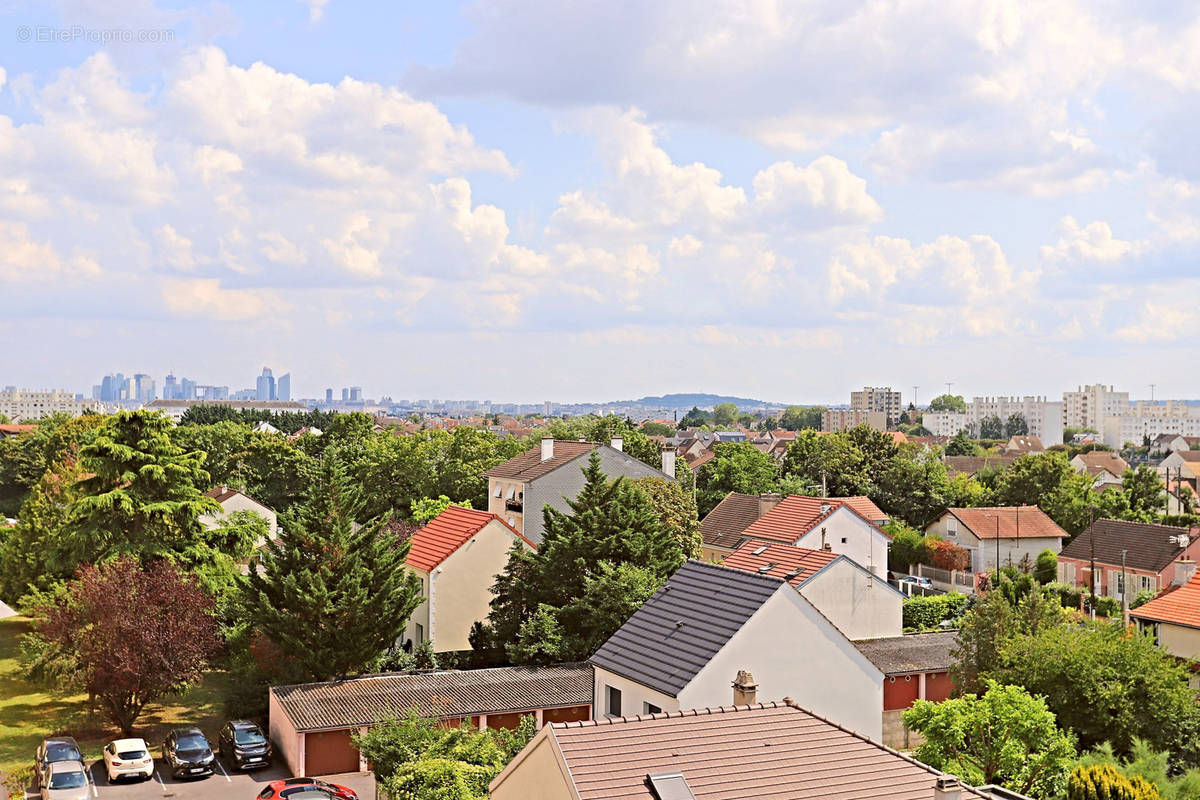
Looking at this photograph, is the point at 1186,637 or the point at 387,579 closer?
the point at 387,579

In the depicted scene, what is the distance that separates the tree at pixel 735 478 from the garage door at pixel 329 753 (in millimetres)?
54546

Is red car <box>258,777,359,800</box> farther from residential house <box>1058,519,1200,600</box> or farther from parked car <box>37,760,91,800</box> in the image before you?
residential house <box>1058,519,1200,600</box>

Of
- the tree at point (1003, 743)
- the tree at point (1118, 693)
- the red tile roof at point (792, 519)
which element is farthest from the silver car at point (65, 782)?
the red tile roof at point (792, 519)

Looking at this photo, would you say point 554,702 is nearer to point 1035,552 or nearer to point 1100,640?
point 1100,640

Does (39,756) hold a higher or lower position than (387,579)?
lower

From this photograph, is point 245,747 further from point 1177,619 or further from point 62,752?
point 1177,619

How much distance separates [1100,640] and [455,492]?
157ft

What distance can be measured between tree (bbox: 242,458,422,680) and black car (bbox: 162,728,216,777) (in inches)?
161

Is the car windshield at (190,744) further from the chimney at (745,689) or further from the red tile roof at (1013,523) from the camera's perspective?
the red tile roof at (1013,523)

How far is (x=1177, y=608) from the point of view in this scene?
45.2 meters

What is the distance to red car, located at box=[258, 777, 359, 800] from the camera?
27.7 meters

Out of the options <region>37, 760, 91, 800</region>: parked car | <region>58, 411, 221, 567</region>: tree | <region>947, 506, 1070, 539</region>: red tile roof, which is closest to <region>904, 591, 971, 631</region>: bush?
<region>947, 506, 1070, 539</region>: red tile roof

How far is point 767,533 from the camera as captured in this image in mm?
53188

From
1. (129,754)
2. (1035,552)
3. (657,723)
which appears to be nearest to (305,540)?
(129,754)
